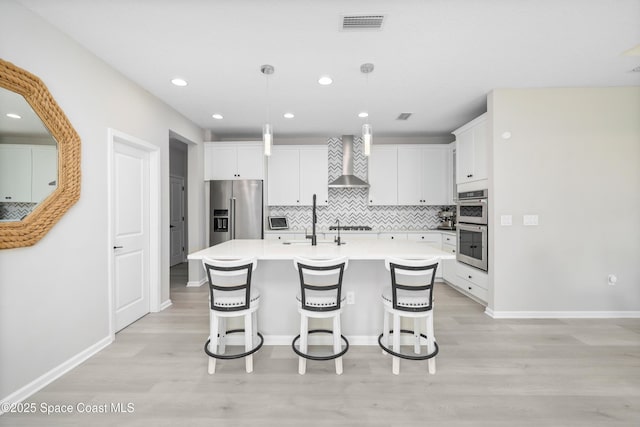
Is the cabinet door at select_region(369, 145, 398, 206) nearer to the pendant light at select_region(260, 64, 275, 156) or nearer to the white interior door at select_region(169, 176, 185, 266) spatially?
the pendant light at select_region(260, 64, 275, 156)

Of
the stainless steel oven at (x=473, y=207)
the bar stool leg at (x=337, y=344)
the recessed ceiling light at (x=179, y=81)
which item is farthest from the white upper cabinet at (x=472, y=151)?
the recessed ceiling light at (x=179, y=81)

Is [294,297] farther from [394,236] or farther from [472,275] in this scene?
[394,236]

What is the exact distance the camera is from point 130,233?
10.5 feet

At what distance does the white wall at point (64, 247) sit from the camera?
1.88 m

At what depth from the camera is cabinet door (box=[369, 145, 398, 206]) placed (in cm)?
531

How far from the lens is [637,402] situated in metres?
1.91

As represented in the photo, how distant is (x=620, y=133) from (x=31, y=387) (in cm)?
591

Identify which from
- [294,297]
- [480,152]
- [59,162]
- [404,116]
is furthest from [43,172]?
[480,152]

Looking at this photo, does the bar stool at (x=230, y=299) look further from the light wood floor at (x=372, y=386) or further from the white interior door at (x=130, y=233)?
the white interior door at (x=130, y=233)

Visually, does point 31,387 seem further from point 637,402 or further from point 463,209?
point 463,209

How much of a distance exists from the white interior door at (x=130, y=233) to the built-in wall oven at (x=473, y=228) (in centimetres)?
409


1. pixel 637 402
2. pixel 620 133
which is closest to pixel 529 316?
pixel 637 402

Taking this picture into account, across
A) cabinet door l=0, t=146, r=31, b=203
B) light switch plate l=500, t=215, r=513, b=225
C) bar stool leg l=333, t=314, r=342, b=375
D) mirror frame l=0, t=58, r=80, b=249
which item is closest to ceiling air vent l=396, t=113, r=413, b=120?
light switch plate l=500, t=215, r=513, b=225

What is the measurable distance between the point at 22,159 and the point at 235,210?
3.05 m
